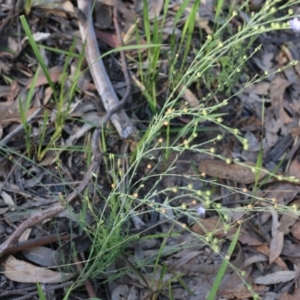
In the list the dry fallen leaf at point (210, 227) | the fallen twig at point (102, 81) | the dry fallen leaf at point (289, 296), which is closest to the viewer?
the dry fallen leaf at point (289, 296)

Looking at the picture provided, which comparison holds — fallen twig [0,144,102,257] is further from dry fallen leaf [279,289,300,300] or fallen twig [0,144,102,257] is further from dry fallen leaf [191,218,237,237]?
dry fallen leaf [279,289,300,300]

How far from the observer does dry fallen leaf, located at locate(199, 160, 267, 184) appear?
7.64 ft

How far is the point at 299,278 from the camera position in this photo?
6.94 feet

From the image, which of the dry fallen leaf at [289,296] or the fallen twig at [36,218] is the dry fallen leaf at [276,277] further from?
the fallen twig at [36,218]

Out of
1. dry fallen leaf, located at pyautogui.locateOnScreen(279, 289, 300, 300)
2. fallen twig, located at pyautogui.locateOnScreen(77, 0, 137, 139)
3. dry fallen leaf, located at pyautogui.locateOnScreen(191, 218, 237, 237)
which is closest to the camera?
dry fallen leaf, located at pyautogui.locateOnScreen(279, 289, 300, 300)

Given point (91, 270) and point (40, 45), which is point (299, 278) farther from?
point (40, 45)

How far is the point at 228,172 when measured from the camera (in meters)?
2.34

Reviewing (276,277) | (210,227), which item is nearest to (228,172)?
(210,227)

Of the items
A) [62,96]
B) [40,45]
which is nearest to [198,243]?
[62,96]

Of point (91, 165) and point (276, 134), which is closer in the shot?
point (91, 165)

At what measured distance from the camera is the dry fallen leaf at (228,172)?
2330 millimetres

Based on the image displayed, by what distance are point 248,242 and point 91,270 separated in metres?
0.60

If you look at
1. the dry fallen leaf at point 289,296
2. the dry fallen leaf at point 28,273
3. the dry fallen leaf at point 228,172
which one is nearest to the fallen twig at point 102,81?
the dry fallen leaf at point 228,172

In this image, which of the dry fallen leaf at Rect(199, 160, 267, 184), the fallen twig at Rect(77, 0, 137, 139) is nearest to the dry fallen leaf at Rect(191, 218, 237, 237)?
the dry fallen leaf at Rect(199, 160, 267, 184)
